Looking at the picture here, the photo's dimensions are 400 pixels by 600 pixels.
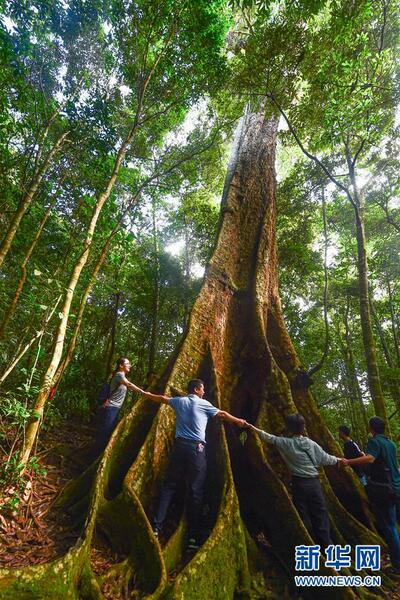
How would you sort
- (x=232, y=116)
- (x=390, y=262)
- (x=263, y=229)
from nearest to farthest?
(x=263, y=229) → (x=232, y=116) → (x=390, y=262)

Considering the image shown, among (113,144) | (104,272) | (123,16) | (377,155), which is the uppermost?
(377,155)

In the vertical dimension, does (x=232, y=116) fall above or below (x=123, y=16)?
above

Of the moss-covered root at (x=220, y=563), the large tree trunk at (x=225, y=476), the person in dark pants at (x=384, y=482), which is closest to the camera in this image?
the moss-covered root at (x=220, y=563)

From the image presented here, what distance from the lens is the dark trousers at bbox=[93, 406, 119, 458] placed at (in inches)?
165

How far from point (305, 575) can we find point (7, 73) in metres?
7.60

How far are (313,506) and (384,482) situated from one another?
1051 mm

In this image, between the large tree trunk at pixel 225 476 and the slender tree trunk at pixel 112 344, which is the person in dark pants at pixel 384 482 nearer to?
the large tree trunk at pixel 225 476

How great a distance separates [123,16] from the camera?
527cm

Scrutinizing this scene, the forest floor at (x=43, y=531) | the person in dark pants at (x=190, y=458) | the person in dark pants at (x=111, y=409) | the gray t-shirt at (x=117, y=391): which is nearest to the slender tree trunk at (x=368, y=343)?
the forest floor at (x=43, y=531)

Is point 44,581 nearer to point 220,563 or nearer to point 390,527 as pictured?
point 220,563

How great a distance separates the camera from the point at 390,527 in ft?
10.5

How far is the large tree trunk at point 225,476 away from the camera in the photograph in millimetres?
2295

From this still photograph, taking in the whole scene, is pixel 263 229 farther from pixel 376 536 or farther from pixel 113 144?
pixel 376 536

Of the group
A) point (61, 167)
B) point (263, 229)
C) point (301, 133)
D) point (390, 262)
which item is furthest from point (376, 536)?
point (390, 262)
